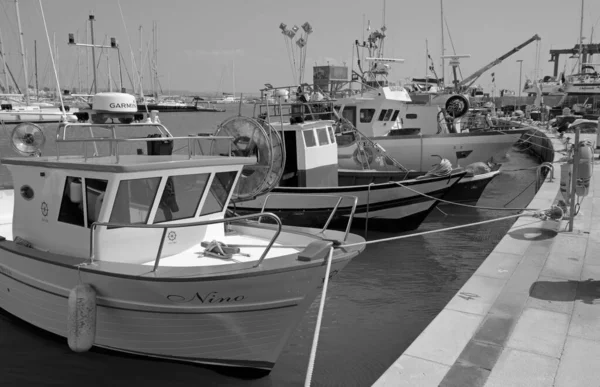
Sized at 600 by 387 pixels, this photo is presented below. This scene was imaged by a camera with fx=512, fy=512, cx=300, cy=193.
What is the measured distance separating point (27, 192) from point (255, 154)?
4163 millimetres

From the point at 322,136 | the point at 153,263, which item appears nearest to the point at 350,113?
the point at 322,136


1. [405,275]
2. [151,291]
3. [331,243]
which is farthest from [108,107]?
[405,275]

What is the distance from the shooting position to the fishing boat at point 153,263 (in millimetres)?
5520

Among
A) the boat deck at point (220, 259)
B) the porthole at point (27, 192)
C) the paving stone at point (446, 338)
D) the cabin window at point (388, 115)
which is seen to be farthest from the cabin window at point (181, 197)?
the cabin window at point (388, 115)

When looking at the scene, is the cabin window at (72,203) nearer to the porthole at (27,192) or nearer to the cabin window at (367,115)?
the porthole at (27,192)

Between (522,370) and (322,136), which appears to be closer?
(522,370)

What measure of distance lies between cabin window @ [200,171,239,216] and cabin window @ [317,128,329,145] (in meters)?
6.91

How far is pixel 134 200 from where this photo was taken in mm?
6105

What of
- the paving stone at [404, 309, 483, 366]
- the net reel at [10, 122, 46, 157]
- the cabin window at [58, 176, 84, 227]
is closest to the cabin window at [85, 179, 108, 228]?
the cabin window at [58, 176, 84, 227]

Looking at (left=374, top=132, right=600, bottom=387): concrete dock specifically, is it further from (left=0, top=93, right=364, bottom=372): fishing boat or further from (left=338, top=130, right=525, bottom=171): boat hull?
(left=338, top=130, right=525, bottom=171): boat hull

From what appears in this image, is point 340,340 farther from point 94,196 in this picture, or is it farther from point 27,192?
point 27,192

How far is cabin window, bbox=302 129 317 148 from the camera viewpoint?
13.2 meters

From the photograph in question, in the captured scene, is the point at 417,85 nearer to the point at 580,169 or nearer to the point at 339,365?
the point at 580,169

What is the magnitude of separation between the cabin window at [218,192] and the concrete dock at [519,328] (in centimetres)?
315
